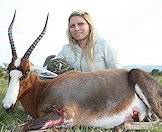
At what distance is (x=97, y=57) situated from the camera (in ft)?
33.6

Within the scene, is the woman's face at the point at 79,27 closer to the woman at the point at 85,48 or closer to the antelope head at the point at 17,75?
the woman at the point at 85,48

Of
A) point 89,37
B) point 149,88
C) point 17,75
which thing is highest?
point 89,37

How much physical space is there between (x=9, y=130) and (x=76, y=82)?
4.39ft

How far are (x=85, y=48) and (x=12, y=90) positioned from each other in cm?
283

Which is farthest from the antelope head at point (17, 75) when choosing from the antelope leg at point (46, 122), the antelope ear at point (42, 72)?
the antelope leg at point (46, 122)

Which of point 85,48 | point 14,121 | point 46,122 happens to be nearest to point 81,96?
point 46,122

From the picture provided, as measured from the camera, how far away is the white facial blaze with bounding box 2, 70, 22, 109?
24.8 ft

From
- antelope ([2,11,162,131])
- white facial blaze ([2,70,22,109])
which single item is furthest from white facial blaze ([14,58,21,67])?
white facial blaze ([2,70,22,109])

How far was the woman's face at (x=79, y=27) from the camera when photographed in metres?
10.1

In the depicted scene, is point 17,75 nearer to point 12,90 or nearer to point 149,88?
point 12,90

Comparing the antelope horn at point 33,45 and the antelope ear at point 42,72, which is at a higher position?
the antelope horn at point 33,45

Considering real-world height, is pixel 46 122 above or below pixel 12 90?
below

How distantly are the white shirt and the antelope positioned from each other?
1552 mm

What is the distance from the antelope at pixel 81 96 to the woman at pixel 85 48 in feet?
5.04
